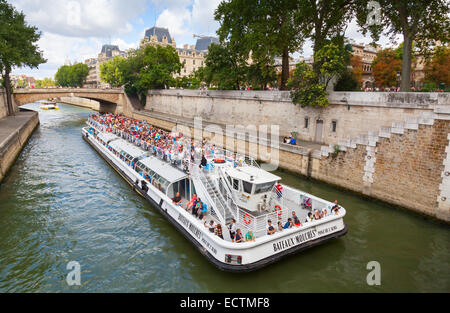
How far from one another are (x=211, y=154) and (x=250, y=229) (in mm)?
6540

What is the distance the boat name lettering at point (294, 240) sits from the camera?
431 inches

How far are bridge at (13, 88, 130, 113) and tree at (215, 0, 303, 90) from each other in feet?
120

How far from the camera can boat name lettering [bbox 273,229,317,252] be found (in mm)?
10937

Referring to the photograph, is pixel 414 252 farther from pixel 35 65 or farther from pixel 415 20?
pixel 35 65

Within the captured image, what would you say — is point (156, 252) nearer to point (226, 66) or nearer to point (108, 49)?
point (226, 66)

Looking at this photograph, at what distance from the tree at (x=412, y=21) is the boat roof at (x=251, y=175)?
15.9m

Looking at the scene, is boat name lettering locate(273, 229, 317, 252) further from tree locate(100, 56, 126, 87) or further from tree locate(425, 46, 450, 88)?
tree locate(100, 56, 126, 87)

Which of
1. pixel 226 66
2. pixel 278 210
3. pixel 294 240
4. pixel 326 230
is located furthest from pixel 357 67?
pixel 294 240

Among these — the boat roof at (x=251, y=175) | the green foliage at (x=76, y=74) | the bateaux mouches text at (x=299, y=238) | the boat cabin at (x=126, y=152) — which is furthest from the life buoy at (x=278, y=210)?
the green foliage at (x=76, y=74)

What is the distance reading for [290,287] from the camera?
10219 millimetres

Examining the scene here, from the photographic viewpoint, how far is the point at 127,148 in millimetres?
23094

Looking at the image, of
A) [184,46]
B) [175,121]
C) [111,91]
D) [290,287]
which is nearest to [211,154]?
[290,287]
